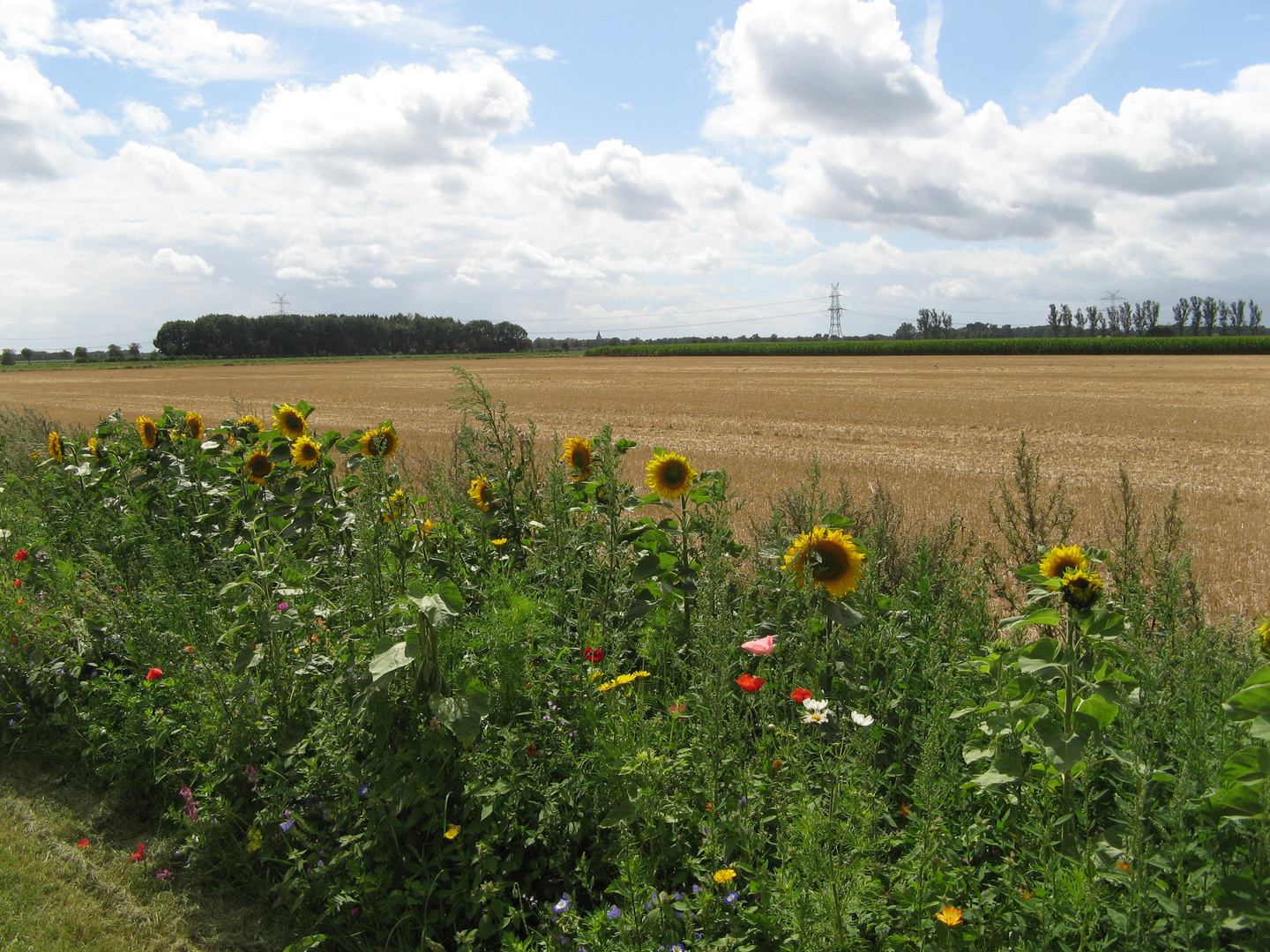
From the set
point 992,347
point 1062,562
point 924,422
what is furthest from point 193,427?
point 992,347

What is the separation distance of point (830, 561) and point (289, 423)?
3998 mm

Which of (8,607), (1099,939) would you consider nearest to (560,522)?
(1099,939)

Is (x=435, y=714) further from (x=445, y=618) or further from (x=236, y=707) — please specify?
(x=236, y=707)

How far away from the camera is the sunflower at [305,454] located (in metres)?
5.10

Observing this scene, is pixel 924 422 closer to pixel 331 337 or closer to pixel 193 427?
pixel 193 427

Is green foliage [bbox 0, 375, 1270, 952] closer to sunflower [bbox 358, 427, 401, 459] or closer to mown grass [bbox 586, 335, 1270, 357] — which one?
sunflower [bbox 358, 427, 401, 459]

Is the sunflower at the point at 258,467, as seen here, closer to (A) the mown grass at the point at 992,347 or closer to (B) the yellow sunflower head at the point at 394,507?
(B) the yellow sunflower head at the point at 394,507

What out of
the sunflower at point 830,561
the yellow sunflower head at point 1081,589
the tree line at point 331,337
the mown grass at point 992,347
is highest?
the tree line at point 331,337

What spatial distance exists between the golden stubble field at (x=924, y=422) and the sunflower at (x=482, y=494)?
282 centimetres

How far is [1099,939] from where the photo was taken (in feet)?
6.61

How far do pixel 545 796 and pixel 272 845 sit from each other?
128 cm

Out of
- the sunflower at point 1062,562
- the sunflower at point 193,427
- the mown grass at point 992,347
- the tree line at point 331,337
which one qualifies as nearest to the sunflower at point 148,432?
the sunflower at point 193,427

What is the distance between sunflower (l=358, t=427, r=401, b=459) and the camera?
168 inches

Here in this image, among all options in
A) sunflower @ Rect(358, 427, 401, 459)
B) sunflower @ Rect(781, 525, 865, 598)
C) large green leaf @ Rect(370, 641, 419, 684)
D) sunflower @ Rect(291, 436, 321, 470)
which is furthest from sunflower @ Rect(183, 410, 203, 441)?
sunflower @ Rect(781, 525, 865, 598)
